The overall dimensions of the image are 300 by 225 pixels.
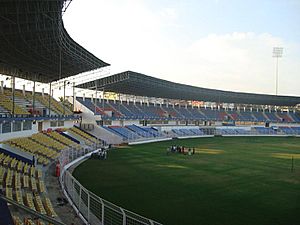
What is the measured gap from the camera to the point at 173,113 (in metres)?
73.1

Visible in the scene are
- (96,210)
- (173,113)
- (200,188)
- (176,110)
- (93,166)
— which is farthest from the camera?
(176,110)

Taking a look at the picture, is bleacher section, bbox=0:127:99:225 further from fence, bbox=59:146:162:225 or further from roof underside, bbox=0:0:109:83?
roof underside, bbox=0:0:109:83

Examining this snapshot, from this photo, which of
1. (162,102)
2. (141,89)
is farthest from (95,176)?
(162,102)

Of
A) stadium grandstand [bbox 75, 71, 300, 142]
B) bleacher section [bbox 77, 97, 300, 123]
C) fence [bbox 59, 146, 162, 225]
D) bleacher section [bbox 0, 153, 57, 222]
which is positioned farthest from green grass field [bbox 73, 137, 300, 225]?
bleacher section [bbox 77, 97, 300, 123]

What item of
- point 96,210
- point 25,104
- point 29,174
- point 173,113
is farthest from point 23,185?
point 173,113

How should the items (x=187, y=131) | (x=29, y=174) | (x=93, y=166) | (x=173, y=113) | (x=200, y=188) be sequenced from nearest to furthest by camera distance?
1. (x=29, y=174)
2. (x=200, y=188)
3. (x=93, y=166)
4. (x=187, y=131)
5. (x=173, y=113)

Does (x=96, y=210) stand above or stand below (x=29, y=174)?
below

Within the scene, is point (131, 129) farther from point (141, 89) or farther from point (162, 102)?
point (162, 102)

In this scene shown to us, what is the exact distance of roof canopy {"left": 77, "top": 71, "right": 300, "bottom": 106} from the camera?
5197 centimetres

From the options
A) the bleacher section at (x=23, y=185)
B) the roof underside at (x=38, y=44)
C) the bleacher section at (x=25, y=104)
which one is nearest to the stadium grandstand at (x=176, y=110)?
the bleacher section at (x=25, y=104)

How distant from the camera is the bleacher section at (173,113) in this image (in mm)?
57903

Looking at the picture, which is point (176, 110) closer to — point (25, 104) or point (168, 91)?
point (168, 91)

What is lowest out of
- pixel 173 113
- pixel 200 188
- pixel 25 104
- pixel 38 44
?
pixel 200 188

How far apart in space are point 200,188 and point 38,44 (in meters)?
18.7
